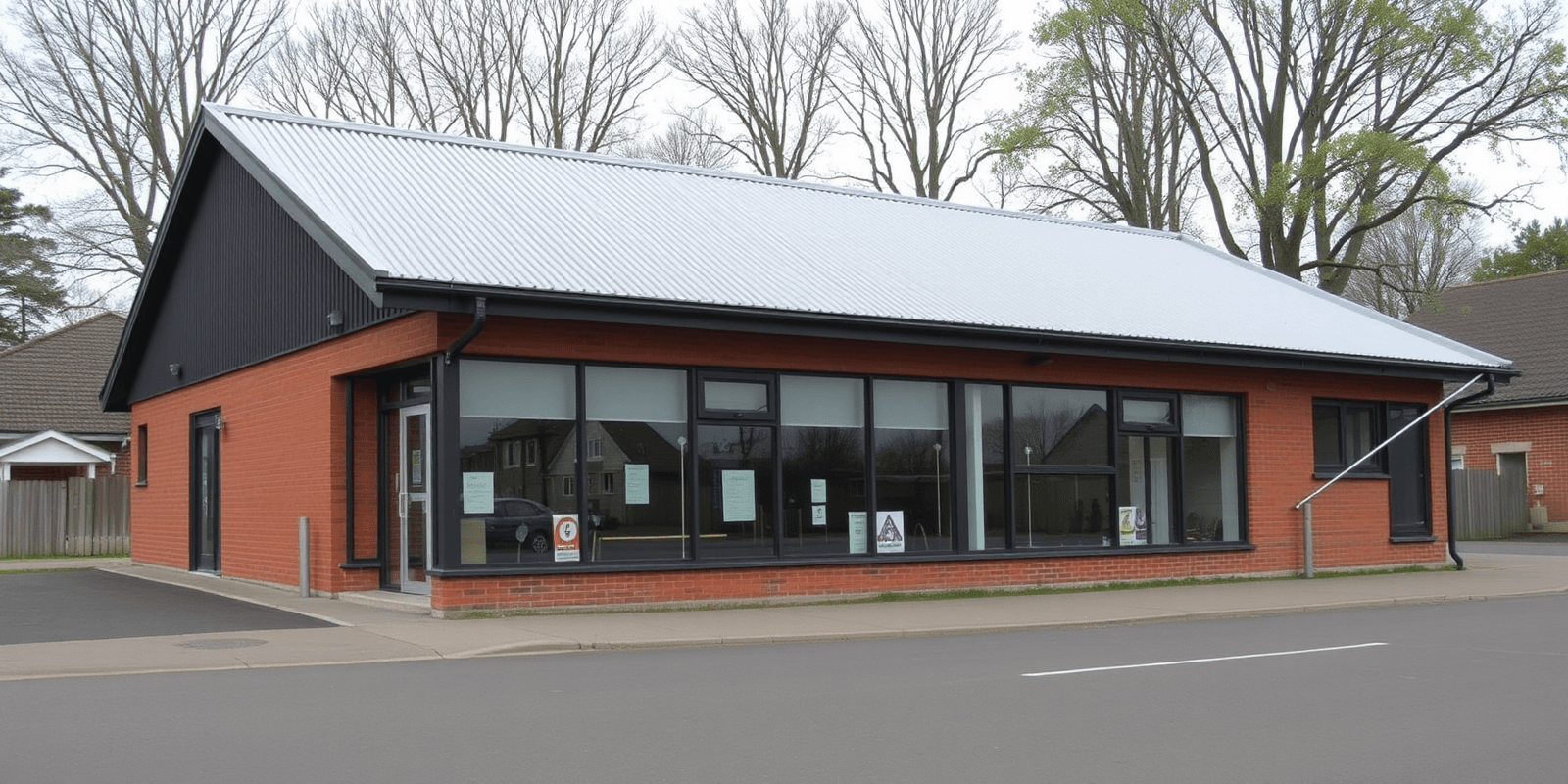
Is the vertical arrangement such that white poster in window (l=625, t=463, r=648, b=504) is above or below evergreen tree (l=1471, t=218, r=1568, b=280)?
below

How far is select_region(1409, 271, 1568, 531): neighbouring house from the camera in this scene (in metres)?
34.8

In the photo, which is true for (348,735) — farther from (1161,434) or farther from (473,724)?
(1161,434)

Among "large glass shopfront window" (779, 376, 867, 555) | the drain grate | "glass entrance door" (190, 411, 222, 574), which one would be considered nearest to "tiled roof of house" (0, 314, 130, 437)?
"glass entrance door" (190, 411, 222, 574)

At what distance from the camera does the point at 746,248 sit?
1861 centimetres

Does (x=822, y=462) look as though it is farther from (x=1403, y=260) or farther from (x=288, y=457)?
A: (x=1403, y=260)

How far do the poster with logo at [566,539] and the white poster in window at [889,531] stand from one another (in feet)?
12.7

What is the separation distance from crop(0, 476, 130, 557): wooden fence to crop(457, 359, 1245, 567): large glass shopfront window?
58.4 feet

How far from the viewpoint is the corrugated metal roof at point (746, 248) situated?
51.8ft

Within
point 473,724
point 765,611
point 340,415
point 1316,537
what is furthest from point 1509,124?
point 473,724

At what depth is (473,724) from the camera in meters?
8.45

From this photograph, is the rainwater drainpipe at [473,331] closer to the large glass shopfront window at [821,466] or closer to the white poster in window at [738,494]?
the large glass shopfront window at [821,466]

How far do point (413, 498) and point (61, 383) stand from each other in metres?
22.9

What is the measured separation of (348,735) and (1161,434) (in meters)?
14.2

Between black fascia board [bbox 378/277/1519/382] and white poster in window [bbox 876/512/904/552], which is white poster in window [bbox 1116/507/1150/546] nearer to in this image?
black fascia board [bbox 378/277/1519/382]
